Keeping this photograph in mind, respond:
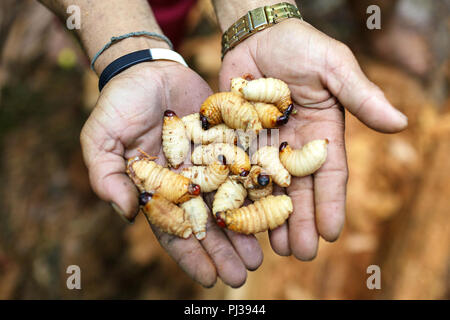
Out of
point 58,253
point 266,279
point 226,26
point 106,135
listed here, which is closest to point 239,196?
point 106,135

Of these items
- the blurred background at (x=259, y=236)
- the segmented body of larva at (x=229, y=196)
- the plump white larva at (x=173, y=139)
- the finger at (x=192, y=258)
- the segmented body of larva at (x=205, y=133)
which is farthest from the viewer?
the blurred background at (x=259, y=236)

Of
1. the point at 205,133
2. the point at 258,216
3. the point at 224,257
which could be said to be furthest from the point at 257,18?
the point at 224,257

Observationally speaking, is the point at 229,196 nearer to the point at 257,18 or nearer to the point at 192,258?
the point at 192,258

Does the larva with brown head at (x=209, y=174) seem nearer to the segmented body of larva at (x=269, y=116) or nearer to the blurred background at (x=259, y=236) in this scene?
the segmented body of larva at (x=269, y=116)

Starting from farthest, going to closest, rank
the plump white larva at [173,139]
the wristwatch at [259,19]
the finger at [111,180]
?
the wristwatch at [259,19], the plump white larva at [173,139], the finger at [111,180]

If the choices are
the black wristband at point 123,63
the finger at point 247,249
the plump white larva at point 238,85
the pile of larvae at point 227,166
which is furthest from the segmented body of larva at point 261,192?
the black wristband at point 123,63
